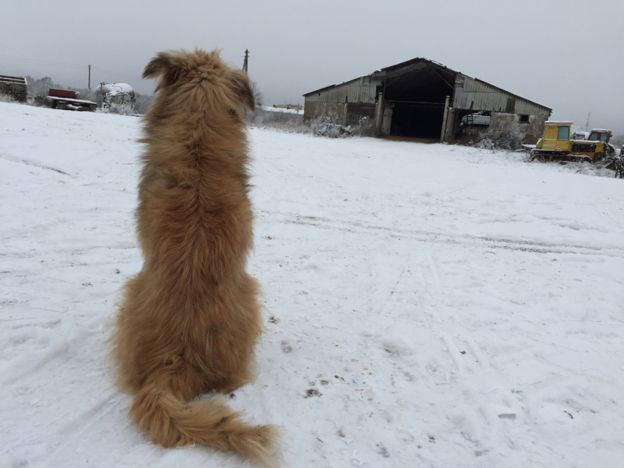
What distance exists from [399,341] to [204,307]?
1938mm

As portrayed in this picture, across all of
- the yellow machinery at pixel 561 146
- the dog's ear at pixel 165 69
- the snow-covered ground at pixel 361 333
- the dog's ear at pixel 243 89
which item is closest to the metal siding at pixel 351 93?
the yellow machinery at pixel 561 146

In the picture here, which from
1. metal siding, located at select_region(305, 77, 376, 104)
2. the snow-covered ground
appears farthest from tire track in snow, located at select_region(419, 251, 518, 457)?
metal siding, located at select_region(305, 77, 376, 104)

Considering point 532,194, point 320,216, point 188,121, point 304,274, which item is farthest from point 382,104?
point 188,121

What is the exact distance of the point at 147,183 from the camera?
2664 mm

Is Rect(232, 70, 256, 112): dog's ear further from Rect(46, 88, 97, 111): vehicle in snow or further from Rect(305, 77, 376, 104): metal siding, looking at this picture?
Rect(305, 77, 376, 104): metal siding

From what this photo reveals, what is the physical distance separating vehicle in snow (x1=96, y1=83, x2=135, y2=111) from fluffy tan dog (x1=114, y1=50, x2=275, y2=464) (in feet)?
103

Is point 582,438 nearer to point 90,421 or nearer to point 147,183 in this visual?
point 90,421

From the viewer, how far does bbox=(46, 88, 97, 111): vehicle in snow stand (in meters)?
26.1

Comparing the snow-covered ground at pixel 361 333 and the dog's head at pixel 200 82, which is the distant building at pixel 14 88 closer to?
the snow-covered ground at pixel 361 333

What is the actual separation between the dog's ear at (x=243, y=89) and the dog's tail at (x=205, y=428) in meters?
2.04

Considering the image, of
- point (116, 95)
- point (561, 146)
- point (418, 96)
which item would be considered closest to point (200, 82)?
point (561, 146)

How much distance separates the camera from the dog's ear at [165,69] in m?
2.84

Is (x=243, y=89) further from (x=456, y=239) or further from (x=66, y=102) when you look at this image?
(x=66, y=102)

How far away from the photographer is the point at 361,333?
3.76 m
